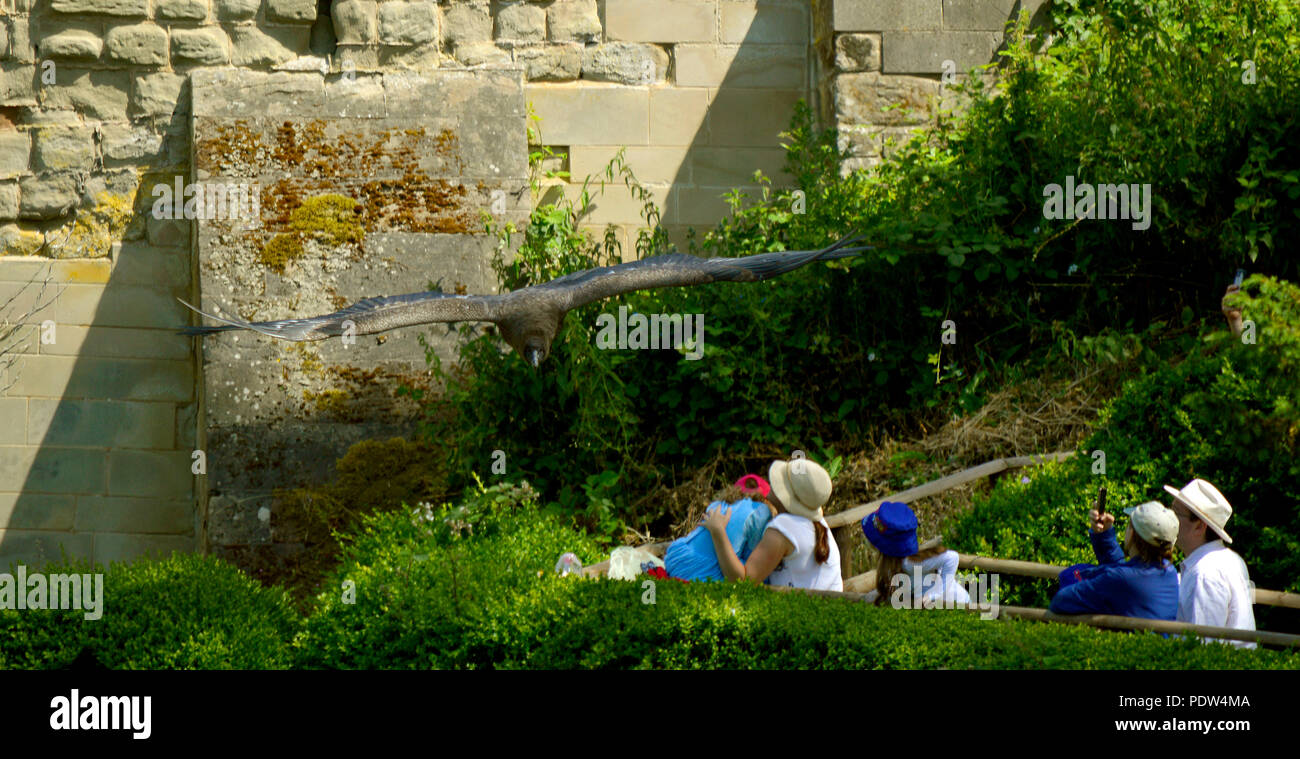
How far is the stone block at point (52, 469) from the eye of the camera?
8.22 m

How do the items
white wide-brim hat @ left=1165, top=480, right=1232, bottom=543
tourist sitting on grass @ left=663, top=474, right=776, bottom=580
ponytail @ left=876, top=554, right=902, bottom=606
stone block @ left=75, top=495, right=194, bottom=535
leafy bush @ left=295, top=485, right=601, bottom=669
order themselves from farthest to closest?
stone block @ left=75, top=495, right=194, bottom=535 < tourist sitting on grass @ left=663, top=474, right=776, bottom=580 < leafy bush @ left=295, top=485, right=601, bottom=669 < ponytail @ left=876, top=554, right=902, bottom=606 < white wide-brim hat @ left=1165, top=480, right=1232, bottom=543

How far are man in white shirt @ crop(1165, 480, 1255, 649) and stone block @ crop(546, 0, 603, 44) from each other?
5.30 metres

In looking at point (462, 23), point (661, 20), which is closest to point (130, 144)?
point (462, 23)

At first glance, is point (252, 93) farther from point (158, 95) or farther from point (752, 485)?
point (752, 485)

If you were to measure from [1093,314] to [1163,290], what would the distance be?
1.26 ft

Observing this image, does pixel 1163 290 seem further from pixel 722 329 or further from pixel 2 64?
pixel 2 64

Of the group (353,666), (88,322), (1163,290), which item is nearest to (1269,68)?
(1163,290)

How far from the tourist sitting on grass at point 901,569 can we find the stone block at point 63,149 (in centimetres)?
591

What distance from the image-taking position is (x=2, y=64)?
27.2ft

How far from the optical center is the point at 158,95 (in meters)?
8.36

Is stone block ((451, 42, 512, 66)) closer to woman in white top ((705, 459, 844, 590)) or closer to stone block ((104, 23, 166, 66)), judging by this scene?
stone block ((104, 23, 166, 66))

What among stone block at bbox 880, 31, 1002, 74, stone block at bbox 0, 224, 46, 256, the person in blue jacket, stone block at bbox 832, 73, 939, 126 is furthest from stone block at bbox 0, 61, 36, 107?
the person in blue jacket

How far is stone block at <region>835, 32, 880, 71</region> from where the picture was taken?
27.4 feet

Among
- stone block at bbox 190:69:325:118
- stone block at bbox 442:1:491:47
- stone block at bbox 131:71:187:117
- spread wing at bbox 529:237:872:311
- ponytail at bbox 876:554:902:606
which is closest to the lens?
ponytail at bbox 876:554:902:606
